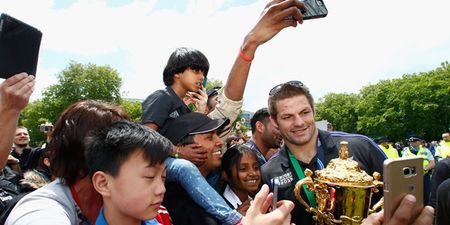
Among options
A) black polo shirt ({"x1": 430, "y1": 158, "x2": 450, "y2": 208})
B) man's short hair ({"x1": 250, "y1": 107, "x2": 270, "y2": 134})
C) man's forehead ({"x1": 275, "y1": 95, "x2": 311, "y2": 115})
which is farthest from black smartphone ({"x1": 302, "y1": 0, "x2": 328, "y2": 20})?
man's short hair ({"x1": 250, "y1": 107, "x2": 270, "y2": 134})

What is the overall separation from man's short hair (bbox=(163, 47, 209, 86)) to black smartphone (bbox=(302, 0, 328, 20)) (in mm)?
1240

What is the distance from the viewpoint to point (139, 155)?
2000mm

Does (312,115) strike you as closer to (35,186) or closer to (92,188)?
(92,188)

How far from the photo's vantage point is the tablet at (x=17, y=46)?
221 centimetres

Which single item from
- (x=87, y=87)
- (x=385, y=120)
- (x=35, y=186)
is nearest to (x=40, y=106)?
(x=87, y=87)

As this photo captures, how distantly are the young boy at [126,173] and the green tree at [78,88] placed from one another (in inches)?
1994

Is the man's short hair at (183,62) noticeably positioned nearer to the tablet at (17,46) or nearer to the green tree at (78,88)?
the tablet at (17,46)

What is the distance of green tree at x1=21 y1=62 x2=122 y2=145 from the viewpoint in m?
51.8

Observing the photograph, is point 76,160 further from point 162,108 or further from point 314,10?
point 314,10

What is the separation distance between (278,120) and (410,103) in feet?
197

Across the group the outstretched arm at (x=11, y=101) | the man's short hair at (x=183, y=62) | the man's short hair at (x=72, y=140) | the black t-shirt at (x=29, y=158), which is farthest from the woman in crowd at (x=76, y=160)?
the black t-shirt at (x=29, y=158)

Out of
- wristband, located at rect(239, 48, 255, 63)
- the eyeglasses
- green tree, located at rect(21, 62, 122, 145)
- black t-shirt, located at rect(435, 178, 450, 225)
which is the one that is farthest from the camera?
green tree, located at rect(21, 62, 122, 145)

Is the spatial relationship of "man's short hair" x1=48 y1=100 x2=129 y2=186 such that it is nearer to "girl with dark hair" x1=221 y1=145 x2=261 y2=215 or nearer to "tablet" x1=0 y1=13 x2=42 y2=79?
"tablet" x1=0 y1=13 x2=42 y2=79

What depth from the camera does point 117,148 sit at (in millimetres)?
1997
